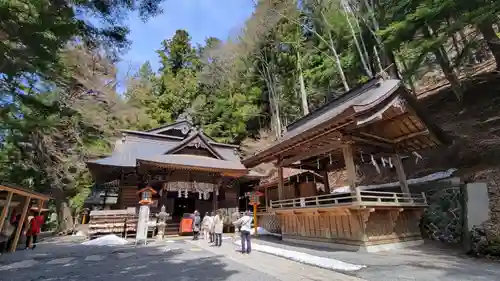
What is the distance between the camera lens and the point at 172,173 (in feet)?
50.1

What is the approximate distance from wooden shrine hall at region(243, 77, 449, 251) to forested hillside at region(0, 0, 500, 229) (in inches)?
90.8

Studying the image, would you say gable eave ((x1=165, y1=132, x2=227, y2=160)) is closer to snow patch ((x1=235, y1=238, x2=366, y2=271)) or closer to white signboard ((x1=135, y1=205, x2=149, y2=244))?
white signboard ((x1=135, y1=205, x2=149, y2=244))

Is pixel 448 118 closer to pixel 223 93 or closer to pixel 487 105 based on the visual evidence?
pixel 487 105

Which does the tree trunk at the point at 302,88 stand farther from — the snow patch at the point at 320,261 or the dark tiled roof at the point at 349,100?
the snow patch at the point at 320,261

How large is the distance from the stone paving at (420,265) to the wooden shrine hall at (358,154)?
77cm

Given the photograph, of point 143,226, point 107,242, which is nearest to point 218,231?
point 143,226

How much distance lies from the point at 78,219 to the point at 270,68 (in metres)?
23.0

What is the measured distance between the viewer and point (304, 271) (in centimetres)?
565

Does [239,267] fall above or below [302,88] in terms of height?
below

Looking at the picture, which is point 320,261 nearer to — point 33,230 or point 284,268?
point 284,268

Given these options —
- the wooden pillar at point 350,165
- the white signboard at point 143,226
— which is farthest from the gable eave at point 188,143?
the wooden pillar at point 350,165

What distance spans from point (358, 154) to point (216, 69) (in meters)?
25.4

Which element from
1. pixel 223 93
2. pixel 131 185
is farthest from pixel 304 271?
pixel 223 93

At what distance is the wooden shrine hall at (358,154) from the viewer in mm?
8016
